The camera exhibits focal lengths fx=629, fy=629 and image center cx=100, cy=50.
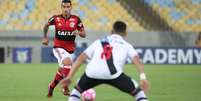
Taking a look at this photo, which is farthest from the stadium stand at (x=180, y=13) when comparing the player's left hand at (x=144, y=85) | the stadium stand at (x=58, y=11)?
the player's left hand at (x=144, y=85)

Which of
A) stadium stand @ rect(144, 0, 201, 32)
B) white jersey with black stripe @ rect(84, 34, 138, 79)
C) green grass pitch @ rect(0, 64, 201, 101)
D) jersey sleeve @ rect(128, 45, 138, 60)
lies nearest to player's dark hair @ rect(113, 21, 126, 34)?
white jersey with black stripe @ rect(84, 34, 138, 79)

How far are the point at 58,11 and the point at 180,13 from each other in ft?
20.7

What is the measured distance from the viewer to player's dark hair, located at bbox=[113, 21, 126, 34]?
8.21 m

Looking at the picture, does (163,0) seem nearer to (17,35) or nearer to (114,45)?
(17,35)

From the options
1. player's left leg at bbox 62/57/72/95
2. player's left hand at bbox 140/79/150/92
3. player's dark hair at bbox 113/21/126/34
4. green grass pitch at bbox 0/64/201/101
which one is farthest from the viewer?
green grass pitch at bbox 0/64/201/101

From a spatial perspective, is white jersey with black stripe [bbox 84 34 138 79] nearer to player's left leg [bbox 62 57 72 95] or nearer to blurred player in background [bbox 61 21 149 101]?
blurred player in background [bbox 61 21 149 101]

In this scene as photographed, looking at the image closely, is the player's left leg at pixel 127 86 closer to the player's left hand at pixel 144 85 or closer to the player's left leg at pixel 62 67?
the player's left hand at pixel 144 85

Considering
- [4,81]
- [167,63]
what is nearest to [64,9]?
[4,81]

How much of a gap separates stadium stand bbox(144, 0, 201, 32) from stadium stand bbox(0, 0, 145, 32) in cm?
141

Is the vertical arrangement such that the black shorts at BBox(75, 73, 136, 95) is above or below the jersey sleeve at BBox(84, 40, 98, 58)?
below

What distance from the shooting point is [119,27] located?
27.0 feet

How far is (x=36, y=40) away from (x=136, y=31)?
4901mm

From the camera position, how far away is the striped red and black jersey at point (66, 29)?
1309cm

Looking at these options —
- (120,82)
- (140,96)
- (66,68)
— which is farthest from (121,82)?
(66,68)
